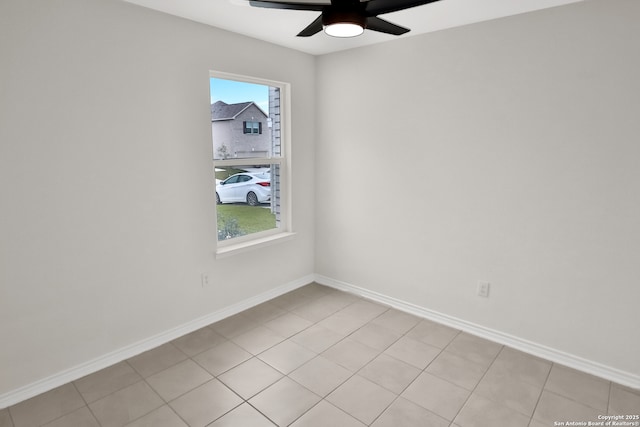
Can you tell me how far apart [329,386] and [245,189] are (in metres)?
1.80

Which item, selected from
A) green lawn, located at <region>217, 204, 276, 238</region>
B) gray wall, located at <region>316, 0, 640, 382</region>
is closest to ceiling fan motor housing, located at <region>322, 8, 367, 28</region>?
gray wall, located at <region>316, 0, 640, 382</region>

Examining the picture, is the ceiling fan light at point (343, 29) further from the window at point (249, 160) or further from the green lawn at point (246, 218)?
the green lawn at point (246, 218)

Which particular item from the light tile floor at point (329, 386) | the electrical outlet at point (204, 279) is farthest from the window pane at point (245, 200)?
the light tile floor at point (329, 386)

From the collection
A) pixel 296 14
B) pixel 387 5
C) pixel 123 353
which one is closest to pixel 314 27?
pixel 387 5

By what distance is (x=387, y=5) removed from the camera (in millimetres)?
1567

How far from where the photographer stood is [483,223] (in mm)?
2715

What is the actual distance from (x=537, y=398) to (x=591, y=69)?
200 centimetres

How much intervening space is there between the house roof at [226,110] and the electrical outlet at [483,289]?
2423 millimetres

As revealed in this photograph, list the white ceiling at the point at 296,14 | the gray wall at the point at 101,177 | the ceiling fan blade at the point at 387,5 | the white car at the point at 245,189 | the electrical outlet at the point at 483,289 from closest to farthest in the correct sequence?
the ceiling fan blade at the point at 387,5 → the gray wall at the point at 101,177 → the white ceiling at the point at 296,14 → the electrical outlet at the point at 483,289 → the white car at the point at 245,189

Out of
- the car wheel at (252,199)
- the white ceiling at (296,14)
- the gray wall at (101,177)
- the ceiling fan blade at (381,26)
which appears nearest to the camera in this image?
the ceiling fan blade at (381,26)

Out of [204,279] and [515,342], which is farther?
[204,279]

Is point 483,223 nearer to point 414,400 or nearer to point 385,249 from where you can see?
point 385,249

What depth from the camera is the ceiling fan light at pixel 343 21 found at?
1.58 metres

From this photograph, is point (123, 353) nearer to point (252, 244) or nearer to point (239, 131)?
point (252, 244)
